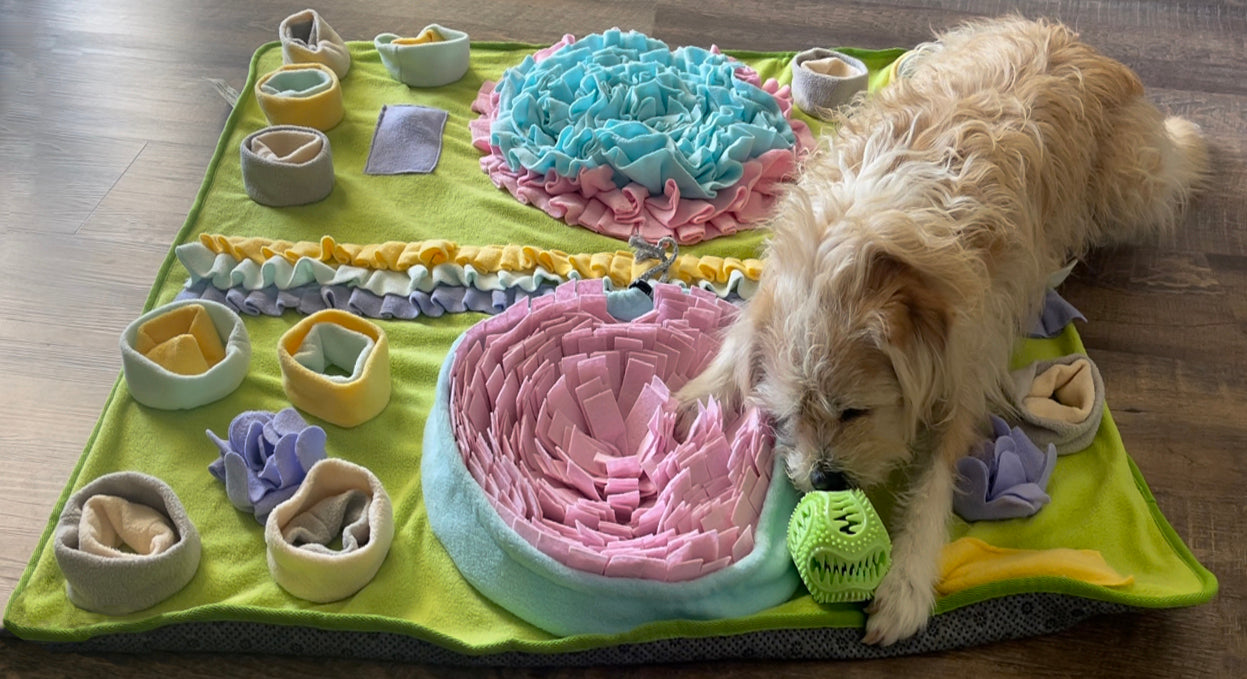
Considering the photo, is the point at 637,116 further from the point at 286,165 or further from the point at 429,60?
the point at 286,165

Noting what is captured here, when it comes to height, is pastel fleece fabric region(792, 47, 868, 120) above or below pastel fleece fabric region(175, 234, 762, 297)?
above

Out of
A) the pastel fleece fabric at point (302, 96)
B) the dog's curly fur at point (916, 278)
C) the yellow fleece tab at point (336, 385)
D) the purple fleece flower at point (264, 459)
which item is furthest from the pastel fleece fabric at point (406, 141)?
the dog's curly fur at point (916, 278)

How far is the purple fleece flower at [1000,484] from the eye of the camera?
6.97 ft

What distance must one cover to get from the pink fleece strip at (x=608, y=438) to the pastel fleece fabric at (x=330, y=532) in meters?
0.21

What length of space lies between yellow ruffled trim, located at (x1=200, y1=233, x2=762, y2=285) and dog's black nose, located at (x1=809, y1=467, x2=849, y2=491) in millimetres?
755

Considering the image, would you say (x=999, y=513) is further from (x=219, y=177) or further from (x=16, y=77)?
(x=16, y=77)

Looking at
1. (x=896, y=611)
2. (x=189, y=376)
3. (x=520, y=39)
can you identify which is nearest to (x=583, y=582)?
(x=896, y=611)

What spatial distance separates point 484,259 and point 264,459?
0.79m

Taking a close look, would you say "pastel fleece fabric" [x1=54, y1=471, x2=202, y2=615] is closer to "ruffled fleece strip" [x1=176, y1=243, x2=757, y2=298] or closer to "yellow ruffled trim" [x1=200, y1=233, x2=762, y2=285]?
"ruffled fleece strip" [x1=176, y1=243, x2=757, y2=298]

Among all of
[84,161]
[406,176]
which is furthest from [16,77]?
[406,176]

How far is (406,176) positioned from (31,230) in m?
1.01

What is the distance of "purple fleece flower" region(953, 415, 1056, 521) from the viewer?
2.12 meters

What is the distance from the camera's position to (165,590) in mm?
1938

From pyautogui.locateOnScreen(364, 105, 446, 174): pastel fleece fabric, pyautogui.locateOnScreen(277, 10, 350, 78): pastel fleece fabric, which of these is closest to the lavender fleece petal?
pyautogui.locateOnScreen(364, 105, 446, 174): pastel fleece fabric
